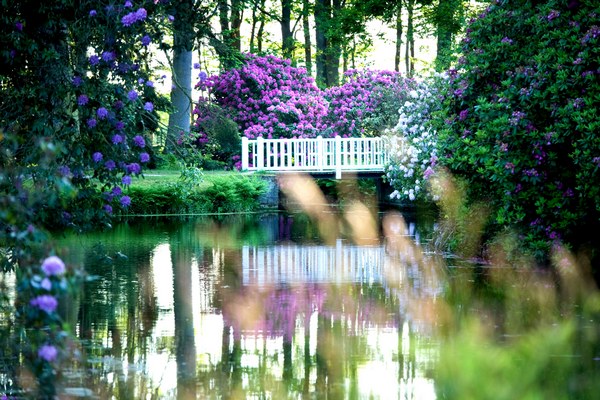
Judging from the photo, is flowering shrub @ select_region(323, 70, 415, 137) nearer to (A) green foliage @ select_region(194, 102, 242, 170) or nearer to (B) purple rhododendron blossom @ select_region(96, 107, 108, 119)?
(A) green foliage @ select_region(194, 102, 242, 170)

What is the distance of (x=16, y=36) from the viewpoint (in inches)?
344

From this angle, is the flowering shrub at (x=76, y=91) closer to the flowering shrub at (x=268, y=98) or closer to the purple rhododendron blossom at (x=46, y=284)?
the purple rhododendron blossom at (x=46, y=284)

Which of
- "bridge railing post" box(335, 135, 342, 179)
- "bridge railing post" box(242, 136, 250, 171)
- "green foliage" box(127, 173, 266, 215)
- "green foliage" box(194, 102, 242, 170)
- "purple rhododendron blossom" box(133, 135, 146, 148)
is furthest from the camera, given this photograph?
"green foliage" box(194, 102, 242, 170)

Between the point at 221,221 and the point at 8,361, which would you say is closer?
the point at 8,361

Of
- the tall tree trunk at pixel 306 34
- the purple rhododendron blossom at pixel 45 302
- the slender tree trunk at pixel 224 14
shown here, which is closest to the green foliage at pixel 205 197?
the slender tree trunk at pixel 224 14

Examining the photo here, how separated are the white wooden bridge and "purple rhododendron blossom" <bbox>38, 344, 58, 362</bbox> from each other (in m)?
23.9

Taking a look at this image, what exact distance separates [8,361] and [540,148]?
649 centimetres

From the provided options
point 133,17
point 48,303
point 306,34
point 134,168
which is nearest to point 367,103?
point 306,34

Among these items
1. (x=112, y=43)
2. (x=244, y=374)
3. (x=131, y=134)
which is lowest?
(x=244, y=374)

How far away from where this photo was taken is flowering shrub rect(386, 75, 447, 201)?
2108cm

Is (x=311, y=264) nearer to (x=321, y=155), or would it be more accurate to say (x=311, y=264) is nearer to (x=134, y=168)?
(x=134, y=168)

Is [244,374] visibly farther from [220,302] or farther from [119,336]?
[220,302]

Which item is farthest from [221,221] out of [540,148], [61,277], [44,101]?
[61,277]

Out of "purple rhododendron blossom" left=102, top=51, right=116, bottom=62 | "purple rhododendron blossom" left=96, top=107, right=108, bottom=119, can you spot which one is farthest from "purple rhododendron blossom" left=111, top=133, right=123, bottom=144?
"purple rhododendron blossom" left=102, top=51, right=116, bottom=62
